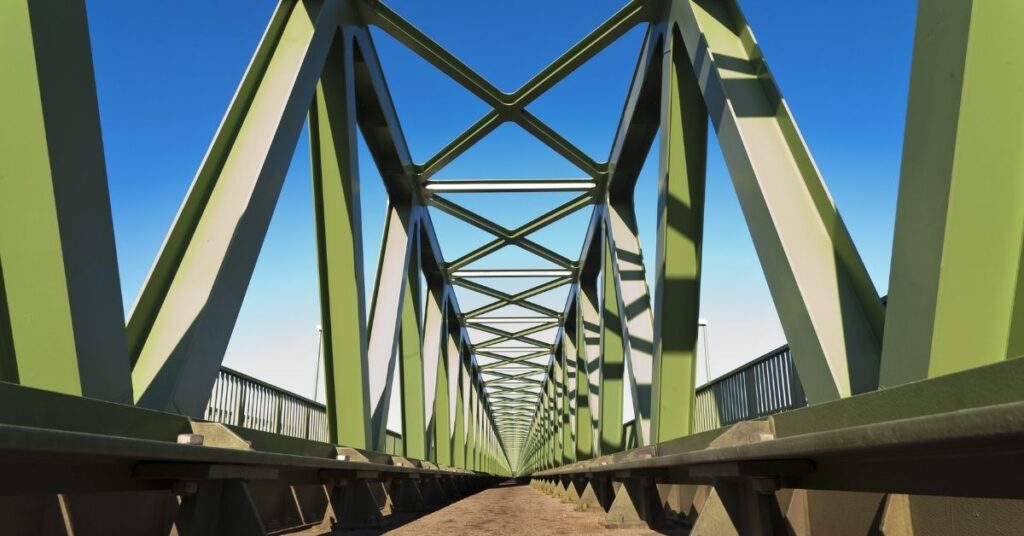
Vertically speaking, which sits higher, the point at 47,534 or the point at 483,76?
the point at 483,76

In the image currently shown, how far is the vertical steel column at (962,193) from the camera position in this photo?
1.85 m

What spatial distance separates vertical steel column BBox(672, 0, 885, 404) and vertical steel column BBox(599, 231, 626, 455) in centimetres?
769

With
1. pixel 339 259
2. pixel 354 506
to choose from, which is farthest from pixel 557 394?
pixel 354 506

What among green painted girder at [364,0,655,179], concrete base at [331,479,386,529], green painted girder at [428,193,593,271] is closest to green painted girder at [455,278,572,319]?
green painted girder at [428,193,593,271]

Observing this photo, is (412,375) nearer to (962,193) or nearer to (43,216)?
(43,216)

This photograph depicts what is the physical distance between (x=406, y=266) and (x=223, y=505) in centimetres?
889

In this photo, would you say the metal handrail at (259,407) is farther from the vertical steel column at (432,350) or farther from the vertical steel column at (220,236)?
the vertical steel column at (432,350)

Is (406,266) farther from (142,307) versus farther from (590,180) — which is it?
(142,307)

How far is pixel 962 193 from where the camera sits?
6.53 feet

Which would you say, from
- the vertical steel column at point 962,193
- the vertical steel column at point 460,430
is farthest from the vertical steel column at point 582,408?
the vertical steel column at point 962,193

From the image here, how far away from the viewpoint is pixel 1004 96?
6.20 feet

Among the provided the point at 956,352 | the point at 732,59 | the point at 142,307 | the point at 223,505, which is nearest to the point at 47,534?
the point at 223,505

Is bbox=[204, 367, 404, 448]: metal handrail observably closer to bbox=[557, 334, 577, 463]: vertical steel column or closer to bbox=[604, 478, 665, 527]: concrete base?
bbox=[604, 478, 665, 527]: concrete base

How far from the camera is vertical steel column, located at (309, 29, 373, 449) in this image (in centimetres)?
679
